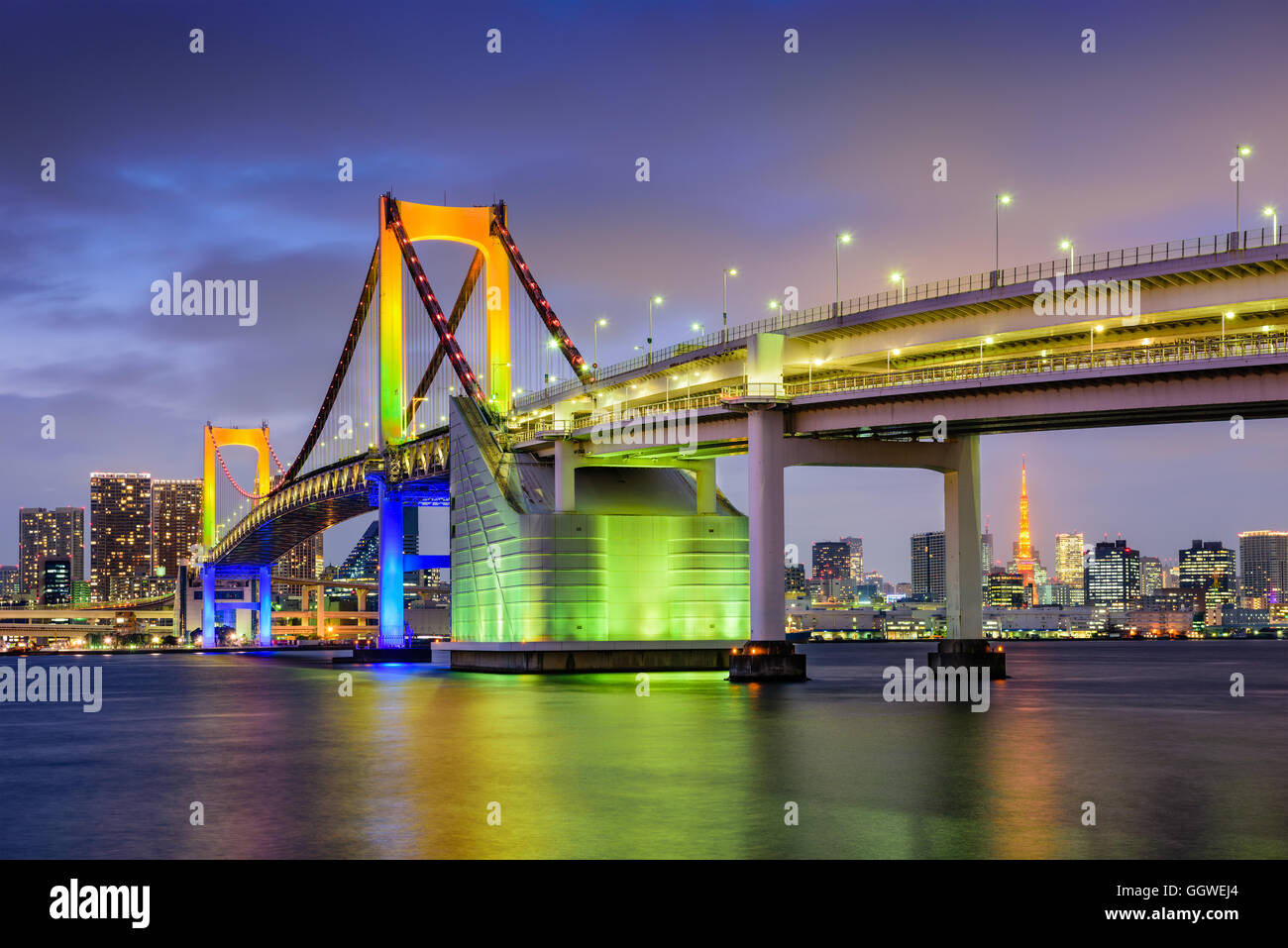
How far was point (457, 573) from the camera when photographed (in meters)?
84.1

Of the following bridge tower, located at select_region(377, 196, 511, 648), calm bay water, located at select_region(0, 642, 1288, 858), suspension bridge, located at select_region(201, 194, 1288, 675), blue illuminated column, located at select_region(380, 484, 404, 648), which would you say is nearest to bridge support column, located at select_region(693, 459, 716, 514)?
suspension bridge, located at select_region(201, 194, 1288, 675)

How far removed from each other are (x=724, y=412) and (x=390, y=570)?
1805 inches

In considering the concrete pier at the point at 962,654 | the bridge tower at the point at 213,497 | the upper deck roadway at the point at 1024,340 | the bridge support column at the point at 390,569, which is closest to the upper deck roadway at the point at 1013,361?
the upper deck roadway at the point at 1024,340

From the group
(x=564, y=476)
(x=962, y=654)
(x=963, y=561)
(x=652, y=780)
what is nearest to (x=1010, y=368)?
(x=963, y=561)

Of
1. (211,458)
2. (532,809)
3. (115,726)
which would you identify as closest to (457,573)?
(115,726)

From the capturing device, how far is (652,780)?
83.3 feet

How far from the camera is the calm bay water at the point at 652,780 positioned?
1848cm

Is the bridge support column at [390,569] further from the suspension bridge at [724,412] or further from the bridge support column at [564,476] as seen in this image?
the bridge support column at [564,476]

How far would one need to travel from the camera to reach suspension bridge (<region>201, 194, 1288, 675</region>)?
46812 mm

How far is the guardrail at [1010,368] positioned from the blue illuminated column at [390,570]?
34001 mm
